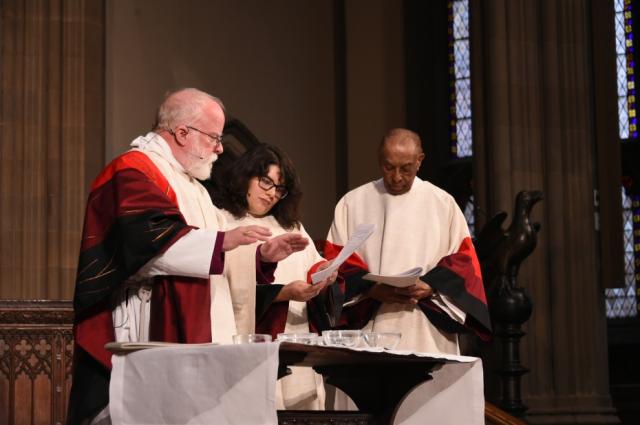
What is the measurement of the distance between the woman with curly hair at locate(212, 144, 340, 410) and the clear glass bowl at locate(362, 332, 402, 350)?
1020 millimetres

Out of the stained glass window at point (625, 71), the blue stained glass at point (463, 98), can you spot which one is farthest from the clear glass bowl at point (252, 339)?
the blue stained glass at point (463, 98)

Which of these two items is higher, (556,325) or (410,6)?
(410,6)

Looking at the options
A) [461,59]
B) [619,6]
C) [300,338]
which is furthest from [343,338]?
[461,59]

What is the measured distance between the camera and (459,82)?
14445mm

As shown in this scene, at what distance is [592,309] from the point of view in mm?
9445

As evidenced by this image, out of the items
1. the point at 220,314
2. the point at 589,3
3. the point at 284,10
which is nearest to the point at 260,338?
the point at 220,314

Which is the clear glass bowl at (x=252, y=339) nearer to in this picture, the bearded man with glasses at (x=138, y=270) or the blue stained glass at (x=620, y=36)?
the bearded man with glasses at (x=138, y=270)

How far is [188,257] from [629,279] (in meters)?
10.2

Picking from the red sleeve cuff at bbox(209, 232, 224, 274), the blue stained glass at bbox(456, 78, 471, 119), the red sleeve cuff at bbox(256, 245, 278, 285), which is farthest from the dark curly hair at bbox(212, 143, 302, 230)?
the blue stained glass at bbox(456, 78, 471, 119)

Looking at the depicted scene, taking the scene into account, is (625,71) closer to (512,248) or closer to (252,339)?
(512,248)

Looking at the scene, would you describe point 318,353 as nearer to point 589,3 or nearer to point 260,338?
point 260,338

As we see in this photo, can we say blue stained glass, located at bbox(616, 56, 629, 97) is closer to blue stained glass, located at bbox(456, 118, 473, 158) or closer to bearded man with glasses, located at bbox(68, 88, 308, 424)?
blue stained glass, located at bbox(456, 118, 473, 158)

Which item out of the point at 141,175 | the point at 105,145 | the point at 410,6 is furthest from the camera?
the point at 410,6

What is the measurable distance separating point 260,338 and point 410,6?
1079 cm
